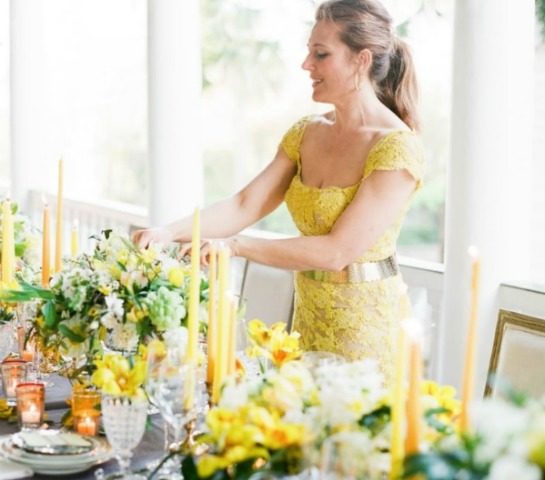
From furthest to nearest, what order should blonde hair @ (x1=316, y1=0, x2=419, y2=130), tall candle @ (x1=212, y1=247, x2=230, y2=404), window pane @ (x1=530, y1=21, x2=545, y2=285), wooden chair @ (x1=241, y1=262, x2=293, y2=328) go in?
window pane @ (x1=530, y1=21, x2=545, y2=285) → wooden chair @ (x1=241, y1=262, x2=293, y2=328) → blonde hair @ (x1=316, y1=0, x2=419, y2=130) → tall candle @ (x1=212, y1=247, x2=230, y2=404)

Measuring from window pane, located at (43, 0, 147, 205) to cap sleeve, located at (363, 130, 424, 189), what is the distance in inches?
156

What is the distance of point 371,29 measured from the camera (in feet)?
9.52

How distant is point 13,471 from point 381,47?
1.55 meters

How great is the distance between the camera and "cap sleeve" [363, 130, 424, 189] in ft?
9.23

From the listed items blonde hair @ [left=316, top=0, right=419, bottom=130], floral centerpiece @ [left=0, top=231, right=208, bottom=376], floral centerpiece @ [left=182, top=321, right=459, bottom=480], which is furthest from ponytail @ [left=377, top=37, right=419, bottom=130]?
floral centerpiece @ [left=182, top=321, right=459, bottom=480]

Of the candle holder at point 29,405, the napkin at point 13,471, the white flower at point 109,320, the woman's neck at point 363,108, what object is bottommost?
the napkin at point 13,471

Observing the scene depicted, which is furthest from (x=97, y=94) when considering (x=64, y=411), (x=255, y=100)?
(x=64, y=411)

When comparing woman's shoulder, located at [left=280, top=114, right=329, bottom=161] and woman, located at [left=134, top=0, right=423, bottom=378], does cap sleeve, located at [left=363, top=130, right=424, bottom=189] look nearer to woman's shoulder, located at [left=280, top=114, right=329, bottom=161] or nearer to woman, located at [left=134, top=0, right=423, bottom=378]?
woman, located at [left=134, top=0, right=423, bottom=378]

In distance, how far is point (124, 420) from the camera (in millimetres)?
1826

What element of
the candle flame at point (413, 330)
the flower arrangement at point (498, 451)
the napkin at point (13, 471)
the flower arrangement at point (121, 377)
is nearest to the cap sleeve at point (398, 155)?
the flower arrangement at point (121, 377)

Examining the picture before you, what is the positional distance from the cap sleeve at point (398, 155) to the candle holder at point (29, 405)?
3.57 feet

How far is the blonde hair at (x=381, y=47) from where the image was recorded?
2889mm

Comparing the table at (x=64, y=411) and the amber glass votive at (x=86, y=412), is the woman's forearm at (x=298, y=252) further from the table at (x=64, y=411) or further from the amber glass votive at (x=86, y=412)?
the amber glass votive at (x=86, y=412)

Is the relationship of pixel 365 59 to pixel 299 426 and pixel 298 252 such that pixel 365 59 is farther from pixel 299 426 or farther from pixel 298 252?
pixel 299 426
